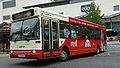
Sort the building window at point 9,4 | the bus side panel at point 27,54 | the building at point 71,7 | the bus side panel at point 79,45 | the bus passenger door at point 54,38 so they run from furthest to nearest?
1. the building window at point 9,4
2. the building at point 71,7
3. the bus side panel at point 79,45
4. the bus passenger door at point 54,38
5. the bus side panel at point 27,54

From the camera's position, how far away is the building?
57.2m

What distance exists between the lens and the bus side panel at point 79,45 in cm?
1286

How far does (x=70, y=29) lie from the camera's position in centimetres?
1314

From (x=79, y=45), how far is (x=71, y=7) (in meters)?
58.4

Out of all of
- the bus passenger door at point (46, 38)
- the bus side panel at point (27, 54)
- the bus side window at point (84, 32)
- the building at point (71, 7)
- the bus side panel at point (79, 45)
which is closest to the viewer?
the bus side panel at point (27, 54)

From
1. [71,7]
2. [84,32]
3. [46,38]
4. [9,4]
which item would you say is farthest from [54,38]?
[9,4]

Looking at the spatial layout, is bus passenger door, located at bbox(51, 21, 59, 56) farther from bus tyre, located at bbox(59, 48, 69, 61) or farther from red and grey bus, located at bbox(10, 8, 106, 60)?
bus tyre, located at bbox(59, 48, 69, 61)

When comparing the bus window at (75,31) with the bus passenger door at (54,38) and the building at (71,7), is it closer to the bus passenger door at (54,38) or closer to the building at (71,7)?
the bus passenger door at (54,38)

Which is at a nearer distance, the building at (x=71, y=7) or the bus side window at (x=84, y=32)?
the bus side window at (x=84, y=32)

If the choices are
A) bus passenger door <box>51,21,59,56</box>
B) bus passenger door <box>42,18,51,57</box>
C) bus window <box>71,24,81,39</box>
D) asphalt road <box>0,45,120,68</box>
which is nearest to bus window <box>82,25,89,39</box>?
bus window <box>71,24,81,39</box>

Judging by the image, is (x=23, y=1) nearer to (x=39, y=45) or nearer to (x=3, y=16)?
(x=3, y=16)

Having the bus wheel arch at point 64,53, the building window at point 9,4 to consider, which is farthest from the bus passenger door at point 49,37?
the building window at point 9,4

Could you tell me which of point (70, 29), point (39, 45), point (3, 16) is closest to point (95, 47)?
point (70, 29)

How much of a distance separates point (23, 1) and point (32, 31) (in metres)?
74.4
